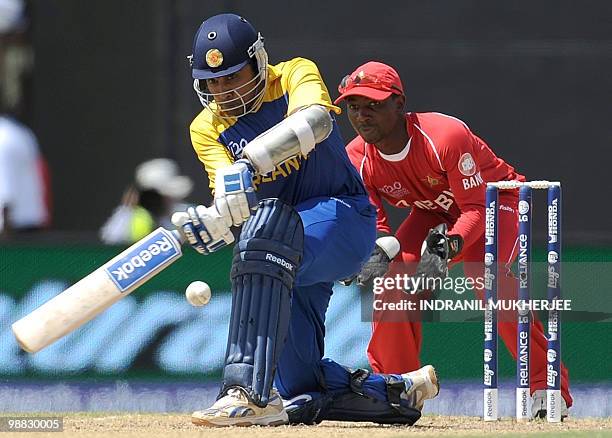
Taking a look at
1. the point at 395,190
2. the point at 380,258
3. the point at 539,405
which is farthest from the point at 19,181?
the point at 539,405

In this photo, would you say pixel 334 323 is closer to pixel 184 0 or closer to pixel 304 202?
pixel 304 202

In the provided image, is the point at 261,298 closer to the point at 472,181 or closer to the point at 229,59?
the point at 229,59

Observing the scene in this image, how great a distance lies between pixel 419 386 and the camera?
6359mm

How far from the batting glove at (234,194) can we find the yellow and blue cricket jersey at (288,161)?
15.9 inches

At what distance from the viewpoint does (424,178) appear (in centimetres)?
677

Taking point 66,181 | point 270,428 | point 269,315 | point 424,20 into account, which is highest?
point 424,20

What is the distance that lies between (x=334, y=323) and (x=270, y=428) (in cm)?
186

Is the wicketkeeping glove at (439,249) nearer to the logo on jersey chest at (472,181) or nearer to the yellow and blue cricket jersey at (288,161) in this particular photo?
the logo on jersey chest at (472,181)

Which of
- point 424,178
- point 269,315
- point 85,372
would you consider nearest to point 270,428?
point 269,315

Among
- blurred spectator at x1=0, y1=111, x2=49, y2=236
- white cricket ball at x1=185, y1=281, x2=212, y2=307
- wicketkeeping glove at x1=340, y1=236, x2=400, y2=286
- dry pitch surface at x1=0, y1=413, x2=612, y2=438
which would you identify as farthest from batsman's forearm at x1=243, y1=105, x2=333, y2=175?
blurred spectator at x1=0, y1=111, x2=49, y2=236

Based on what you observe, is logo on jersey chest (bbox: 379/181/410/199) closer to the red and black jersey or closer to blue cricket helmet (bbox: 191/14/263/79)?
the red and black jersey

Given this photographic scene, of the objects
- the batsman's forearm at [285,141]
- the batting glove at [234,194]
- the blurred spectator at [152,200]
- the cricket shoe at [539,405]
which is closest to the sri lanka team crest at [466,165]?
the cricket shoe at [539,405]

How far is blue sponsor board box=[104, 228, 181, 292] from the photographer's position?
5527mm

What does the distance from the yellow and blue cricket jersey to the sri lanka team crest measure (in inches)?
27.8
